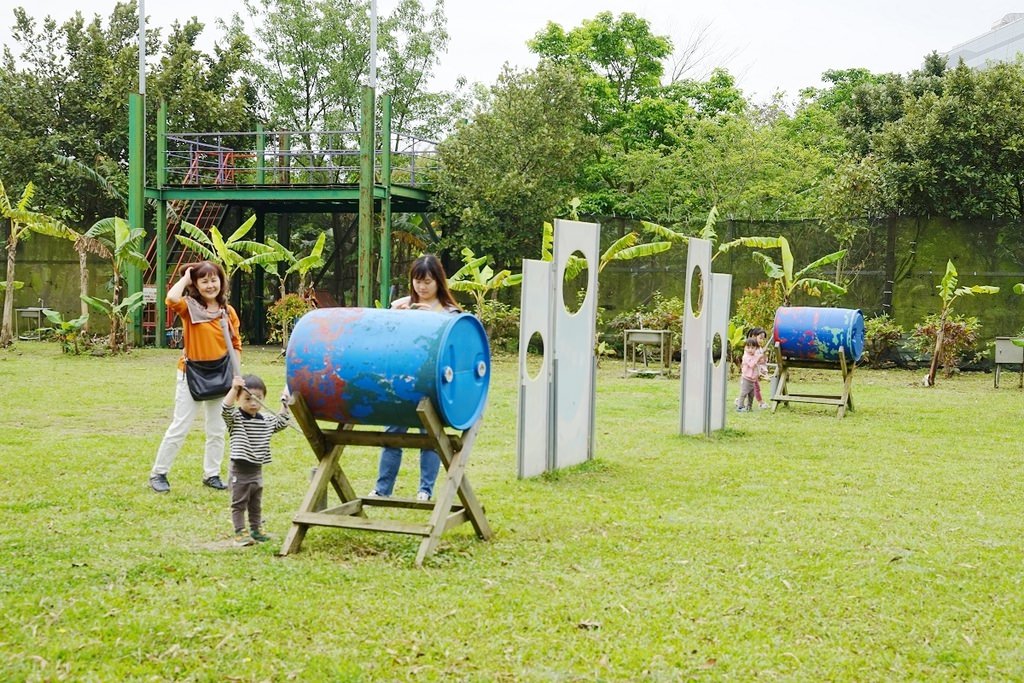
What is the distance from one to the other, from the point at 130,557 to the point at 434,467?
2.03m

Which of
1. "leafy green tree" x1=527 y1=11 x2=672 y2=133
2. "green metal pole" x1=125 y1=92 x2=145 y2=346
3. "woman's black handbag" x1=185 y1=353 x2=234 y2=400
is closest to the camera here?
"woman's black handbag" x1=185 y1=353 x2=234 y2=400

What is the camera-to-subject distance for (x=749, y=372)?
1466cm

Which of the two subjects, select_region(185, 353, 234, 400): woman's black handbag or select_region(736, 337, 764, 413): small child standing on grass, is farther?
select_region(736, 337, 764, 413): small child standing on grass

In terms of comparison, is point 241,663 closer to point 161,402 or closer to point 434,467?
point 434,467

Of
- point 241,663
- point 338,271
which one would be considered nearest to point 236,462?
point 241,663

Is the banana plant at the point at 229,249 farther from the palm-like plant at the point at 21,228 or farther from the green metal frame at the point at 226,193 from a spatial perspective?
the palm-like plant at the point at 21,228

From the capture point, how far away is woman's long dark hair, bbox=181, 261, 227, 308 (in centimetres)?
787

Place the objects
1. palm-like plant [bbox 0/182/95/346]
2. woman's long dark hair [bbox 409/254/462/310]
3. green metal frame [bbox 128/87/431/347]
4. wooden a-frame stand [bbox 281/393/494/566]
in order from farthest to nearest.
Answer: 1. green metal frame [bbox 128/87/431/347]
2. palm-like plant [bbox 0/182/95/346]
3. woman's long dark hair [bbox 409/254/462/310]
4. wooden a-frame stand [bbox 281/393/494/566]

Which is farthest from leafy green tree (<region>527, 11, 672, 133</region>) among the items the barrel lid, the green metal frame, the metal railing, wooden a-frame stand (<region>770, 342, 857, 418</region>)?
the barrel lid

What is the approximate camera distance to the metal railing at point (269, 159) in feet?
78.0

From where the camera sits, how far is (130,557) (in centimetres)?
590

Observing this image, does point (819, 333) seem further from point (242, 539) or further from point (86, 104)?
point (86, 104)

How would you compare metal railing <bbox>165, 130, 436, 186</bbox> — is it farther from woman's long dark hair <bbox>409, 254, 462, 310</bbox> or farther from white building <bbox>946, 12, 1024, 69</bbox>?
white building <bbox>946, 12, 1024, 69</bbox>

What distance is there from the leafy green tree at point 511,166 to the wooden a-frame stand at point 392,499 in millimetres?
17281
